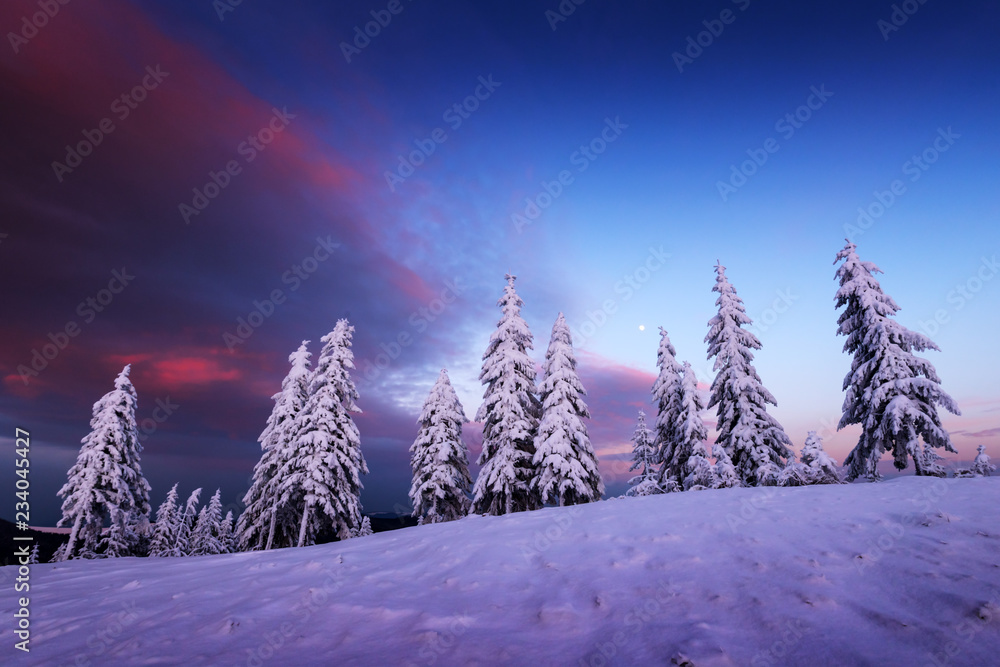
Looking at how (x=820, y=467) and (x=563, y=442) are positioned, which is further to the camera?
(x=563, y=442)

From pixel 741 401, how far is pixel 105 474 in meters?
37.9

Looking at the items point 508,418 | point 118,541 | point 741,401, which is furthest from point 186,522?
point 741,401

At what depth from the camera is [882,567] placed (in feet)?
16.5

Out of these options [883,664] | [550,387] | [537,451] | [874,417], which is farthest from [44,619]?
[874,417]

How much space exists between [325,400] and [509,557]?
2046 centimetres

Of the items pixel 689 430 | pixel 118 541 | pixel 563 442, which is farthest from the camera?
pixel 118 541

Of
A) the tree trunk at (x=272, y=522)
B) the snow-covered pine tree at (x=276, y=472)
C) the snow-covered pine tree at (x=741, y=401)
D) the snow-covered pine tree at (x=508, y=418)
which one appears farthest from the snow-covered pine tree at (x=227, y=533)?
the snow-covered pine tree at (x=741, y=401)

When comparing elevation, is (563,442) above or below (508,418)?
below

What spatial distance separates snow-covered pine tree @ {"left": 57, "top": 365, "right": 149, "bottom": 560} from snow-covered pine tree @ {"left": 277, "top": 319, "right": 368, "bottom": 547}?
1171cm

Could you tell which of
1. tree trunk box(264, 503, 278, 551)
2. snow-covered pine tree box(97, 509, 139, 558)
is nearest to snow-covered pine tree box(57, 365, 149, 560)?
snow-covered pine tree box(97, 509, 139, 558)

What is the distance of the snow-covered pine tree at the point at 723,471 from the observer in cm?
1967

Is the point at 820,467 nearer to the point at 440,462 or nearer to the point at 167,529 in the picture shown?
the point at 440,462

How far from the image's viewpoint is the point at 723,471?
20250mm

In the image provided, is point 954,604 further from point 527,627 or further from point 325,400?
point 325,400
